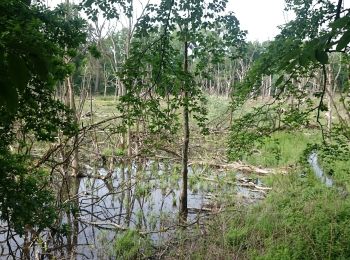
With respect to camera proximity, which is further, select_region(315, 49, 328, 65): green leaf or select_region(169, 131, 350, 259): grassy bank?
select_region(169, 131, 350, 259): grassy bank

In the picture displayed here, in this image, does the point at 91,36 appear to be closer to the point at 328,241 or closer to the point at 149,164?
the point at 149,164

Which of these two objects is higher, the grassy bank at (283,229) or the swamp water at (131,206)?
the grassy bank at (283,229)

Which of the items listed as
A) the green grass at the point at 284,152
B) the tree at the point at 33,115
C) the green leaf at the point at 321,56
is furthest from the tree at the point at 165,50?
the green grass at the point at 284,152

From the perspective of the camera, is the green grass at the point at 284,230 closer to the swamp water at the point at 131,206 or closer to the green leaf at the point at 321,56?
the swamp water at the point at 131,206

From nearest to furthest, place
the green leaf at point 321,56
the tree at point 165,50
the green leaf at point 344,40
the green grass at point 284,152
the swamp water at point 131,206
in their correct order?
the green leaf at point 344,40, the green leaf at point 321,56, the tree at point 165,50, the swamp water at point 131,206, the green grass at point 284,152

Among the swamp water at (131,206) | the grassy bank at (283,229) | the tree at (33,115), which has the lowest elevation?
the swamp water at (131,206)

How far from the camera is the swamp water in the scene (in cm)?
Result: 692

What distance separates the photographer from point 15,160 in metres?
4.70

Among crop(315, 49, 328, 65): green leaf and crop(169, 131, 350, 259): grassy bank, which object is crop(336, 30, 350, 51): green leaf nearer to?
crop(315, 49, 328, 65): green leaf

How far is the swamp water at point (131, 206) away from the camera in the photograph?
22.7 ft

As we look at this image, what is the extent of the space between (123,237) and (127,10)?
4430 millimetres

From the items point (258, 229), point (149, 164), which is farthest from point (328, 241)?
point (149, 164)

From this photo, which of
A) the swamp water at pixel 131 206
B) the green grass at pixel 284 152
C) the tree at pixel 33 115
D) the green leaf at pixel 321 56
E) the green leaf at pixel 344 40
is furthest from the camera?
the green grass at pixel 284 152

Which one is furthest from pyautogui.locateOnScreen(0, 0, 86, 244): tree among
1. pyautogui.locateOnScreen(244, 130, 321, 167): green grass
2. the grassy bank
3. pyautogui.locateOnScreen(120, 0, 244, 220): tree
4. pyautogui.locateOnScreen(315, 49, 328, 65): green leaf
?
pyautogui.locateOnScreen(244, 130, 321, 167): green grass
